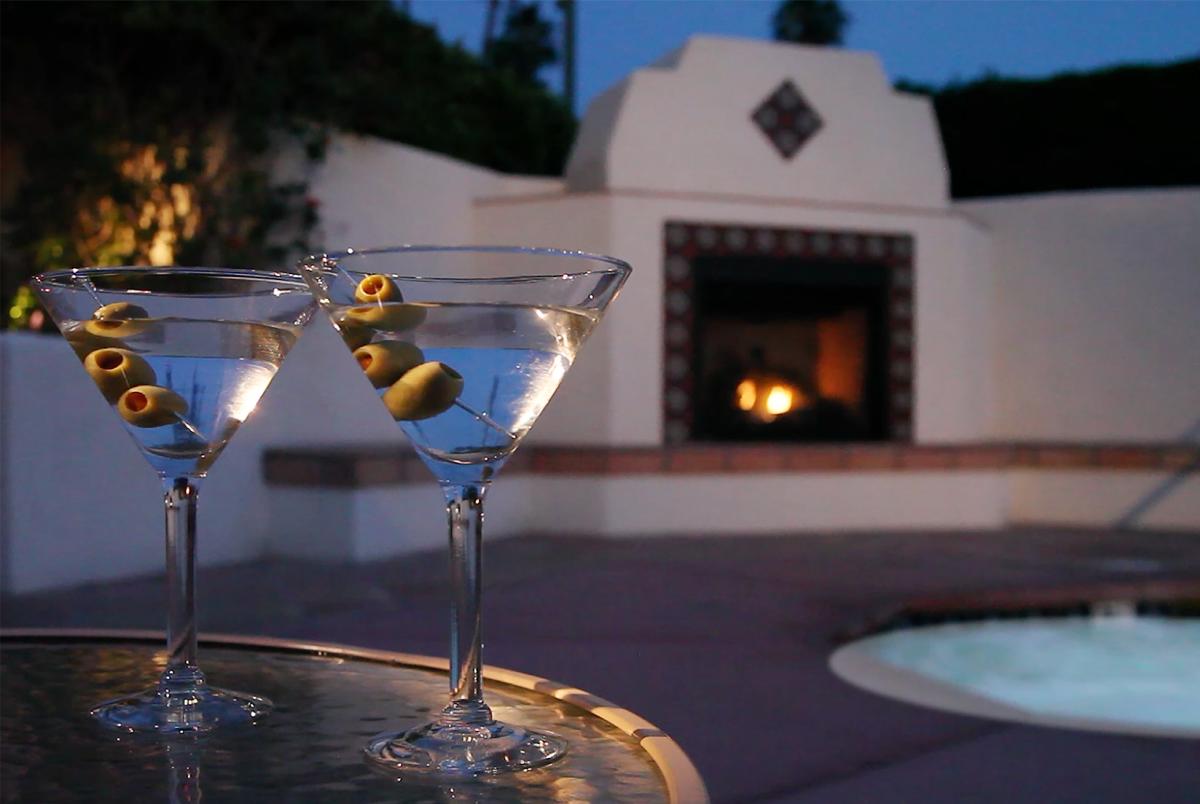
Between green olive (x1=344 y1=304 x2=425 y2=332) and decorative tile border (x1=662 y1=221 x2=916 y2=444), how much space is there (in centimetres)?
570

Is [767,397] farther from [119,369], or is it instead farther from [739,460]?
[119,369]

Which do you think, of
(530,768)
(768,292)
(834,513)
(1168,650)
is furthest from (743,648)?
(768,292)

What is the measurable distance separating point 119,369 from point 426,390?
24 cm

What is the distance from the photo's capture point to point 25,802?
714 millimetres

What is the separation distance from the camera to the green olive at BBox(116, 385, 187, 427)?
2.93ft

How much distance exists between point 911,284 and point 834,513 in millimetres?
1383

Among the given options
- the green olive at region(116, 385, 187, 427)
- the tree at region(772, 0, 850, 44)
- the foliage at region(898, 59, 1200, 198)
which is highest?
the tree at region(772, 0, 850, 44)

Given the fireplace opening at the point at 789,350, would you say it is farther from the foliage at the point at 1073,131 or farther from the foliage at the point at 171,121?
the foliage at the point at 1073,131

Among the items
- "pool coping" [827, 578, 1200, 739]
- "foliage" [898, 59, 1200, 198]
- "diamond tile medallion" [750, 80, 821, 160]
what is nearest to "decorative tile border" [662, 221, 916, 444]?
"diamond tile medallion" [750, 80, 821, 160]

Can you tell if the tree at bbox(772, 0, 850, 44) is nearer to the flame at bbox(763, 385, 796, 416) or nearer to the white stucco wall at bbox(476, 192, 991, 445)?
the white stucco wall at bbox(476, 192, 991, 445)

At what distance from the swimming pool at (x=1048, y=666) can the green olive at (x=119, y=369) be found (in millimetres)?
2396

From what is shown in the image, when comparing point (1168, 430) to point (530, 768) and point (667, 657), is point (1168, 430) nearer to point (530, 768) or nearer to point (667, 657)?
point (667, 657)

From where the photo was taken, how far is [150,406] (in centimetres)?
89

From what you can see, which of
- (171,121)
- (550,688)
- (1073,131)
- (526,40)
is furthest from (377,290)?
(526,40)
